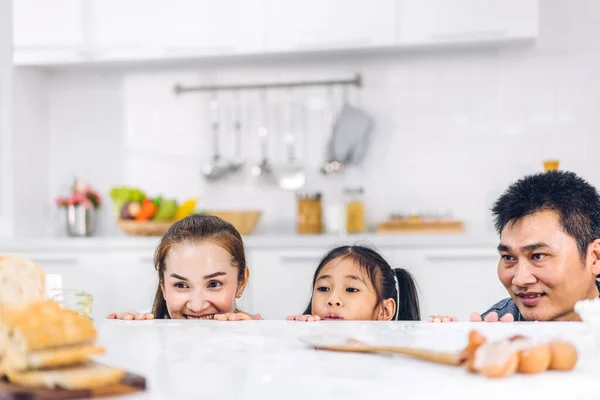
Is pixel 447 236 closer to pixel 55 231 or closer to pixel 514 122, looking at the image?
pixel 514 122

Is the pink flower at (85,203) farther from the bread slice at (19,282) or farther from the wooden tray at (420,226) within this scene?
the bread slice at (19,282)

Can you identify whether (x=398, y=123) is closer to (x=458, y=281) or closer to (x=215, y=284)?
(x=458, y=281)

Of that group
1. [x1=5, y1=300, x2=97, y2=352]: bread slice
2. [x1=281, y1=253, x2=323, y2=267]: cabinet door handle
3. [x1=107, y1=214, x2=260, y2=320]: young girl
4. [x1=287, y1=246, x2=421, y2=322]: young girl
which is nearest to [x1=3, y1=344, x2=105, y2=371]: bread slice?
[x1=5, y1=300, x2=97, y2=352]: bread slice

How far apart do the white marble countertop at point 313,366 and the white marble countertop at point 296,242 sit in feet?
6.06

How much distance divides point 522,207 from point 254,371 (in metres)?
1.00

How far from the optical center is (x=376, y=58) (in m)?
3.47

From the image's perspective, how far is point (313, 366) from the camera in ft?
2.26

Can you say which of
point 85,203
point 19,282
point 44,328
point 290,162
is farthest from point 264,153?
point 44,328

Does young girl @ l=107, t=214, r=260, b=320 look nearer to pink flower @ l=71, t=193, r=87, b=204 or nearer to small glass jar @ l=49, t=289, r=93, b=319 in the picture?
small glass jar @ l=49, t=289, r=93, b=319

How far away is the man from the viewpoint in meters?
1.49

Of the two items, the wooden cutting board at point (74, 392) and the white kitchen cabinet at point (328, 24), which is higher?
the white kitchen cabinet at point (328, 24)

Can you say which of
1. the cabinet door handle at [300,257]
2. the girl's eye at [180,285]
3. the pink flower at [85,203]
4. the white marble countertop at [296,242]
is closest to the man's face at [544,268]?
the girl's eye at [180,285]

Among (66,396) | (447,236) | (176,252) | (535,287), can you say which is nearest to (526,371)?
(66,396)

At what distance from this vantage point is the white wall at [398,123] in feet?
10.9
